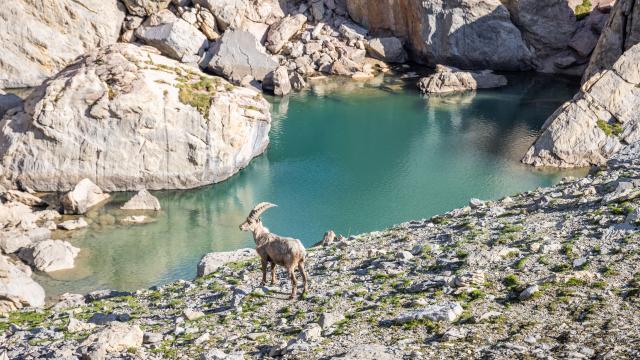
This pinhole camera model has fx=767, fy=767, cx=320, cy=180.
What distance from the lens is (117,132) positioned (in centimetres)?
5416

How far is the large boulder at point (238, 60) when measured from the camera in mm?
83125

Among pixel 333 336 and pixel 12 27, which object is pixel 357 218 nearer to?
pixel 333 336

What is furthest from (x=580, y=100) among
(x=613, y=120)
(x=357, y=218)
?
(x=357, y=218)

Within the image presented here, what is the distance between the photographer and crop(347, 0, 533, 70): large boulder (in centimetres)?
9050

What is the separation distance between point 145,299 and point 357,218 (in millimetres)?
22689

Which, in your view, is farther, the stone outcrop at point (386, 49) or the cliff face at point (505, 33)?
the stone outcrop at point (386, 49)

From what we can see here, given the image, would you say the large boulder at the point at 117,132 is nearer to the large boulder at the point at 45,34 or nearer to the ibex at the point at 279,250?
the large boulder at the point at 45,34

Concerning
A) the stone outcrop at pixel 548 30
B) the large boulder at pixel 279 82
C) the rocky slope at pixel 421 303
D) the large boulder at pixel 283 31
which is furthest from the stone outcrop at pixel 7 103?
the stone outcrop at pixel 548 30

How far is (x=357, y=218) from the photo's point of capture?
1986 inches

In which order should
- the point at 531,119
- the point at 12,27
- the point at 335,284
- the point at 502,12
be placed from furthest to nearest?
1. the point at 502,12
2. the point at 12,27
3. the point at 531,119
4. the point at 335,284

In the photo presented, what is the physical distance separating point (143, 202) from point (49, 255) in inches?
393

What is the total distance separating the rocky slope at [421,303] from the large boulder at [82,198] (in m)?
18.5

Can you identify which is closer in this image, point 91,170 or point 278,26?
point 91,170

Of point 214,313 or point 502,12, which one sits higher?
point 502,12
